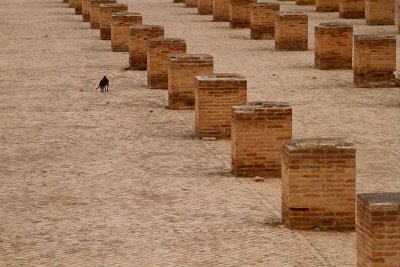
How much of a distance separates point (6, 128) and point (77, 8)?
26.4 m

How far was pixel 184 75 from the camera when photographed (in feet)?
73.3

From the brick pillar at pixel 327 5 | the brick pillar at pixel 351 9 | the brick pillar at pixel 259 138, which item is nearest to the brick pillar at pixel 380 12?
the brick pillar at pixel 351 9

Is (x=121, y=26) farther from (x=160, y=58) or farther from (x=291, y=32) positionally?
(x=160, y=58)

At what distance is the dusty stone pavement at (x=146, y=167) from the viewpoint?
12.8m

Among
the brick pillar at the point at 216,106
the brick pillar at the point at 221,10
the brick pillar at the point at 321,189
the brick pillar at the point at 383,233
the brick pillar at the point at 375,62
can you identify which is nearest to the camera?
the brick pillar at the point at 383,233

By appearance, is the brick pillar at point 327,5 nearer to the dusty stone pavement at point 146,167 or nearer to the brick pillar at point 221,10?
the brick pillar at point 221,10

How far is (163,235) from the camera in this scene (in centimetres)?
1334

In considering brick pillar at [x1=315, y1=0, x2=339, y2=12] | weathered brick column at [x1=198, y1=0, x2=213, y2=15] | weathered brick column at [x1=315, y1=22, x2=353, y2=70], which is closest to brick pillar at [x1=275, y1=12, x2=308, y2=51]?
weathered brick column at [x1=315, y1=22, x2=353, y2=70]

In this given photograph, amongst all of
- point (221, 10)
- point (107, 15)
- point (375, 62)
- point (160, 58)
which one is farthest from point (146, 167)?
point (221, 10)

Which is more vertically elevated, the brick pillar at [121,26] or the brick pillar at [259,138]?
the brick pillar at [121,26]

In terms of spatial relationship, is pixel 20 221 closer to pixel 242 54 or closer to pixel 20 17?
pixel 242 54

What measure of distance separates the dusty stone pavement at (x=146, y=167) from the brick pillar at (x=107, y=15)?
370 centimetres

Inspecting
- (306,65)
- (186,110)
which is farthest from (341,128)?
(306,65)

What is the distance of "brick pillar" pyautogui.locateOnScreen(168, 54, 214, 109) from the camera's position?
2233cm
